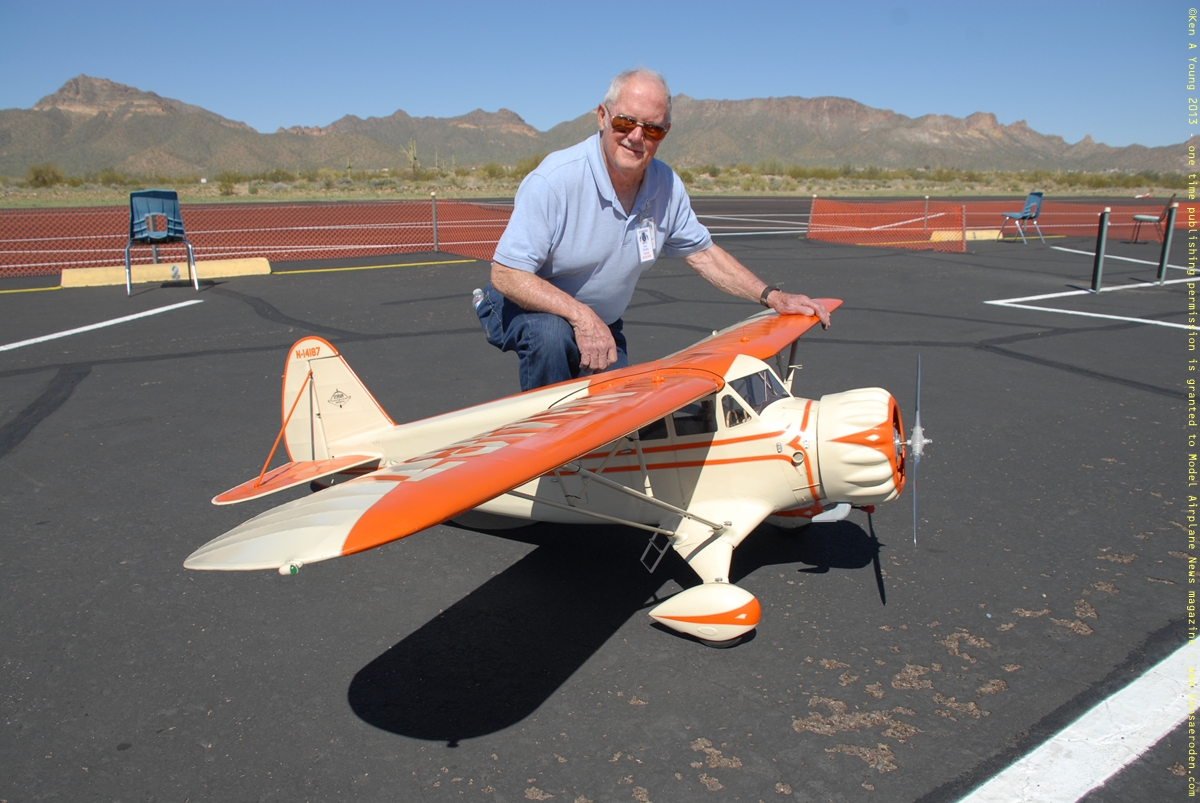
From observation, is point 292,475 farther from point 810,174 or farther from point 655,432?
point 810,174

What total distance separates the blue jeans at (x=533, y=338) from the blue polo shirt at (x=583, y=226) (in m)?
0.27

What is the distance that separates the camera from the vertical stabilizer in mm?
4660

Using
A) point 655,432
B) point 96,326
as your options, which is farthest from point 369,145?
point 655,432

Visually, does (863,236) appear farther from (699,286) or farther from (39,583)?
(39,583)

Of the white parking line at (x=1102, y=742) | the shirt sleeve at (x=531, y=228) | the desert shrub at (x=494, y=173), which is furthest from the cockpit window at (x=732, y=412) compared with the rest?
the desert shrub at (x=494, y=173)

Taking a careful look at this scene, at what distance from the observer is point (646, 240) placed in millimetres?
4348

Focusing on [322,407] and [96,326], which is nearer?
[322,407]

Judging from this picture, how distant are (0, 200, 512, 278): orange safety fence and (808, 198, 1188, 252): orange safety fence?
9585mm

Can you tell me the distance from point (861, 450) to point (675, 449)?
88 cm

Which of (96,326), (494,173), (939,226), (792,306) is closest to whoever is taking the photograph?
(792,306)

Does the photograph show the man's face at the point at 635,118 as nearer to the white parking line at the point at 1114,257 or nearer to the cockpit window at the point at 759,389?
the cockpit window at the point at 759,389

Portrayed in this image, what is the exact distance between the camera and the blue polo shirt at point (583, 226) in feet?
13.1

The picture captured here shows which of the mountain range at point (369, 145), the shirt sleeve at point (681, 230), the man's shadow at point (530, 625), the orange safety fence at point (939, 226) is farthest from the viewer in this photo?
the mountain range at point (369, 145)

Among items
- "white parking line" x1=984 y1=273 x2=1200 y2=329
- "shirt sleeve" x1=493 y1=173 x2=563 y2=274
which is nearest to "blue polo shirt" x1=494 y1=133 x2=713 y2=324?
"shirt sleeve" x1=493 y1=173 x2=563 y2=274
